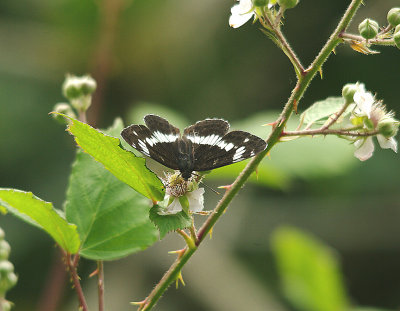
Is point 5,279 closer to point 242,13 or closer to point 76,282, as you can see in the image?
point 76,282

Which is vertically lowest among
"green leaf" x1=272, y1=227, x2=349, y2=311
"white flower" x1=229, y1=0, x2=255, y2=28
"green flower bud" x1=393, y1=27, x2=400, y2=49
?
"green leaf" x1=272, y1=227, x2=349, y2=311

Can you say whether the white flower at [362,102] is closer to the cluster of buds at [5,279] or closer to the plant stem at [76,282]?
the plant stem at [76,282]

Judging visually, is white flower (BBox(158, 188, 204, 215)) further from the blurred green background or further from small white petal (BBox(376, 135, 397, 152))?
the blurred green background

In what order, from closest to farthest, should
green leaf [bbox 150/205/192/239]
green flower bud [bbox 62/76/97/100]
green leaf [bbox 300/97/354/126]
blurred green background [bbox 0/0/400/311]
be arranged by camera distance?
1. green leaf [bbox 150/205/192/239]
2. green leaf [bbox 300/97/354/126]
3. green flower bud [bbox 62/76/97/100]
4. blurred green background [bbox 0/0/400/311]

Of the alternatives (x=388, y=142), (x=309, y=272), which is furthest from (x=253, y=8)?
(x=309, y=272)

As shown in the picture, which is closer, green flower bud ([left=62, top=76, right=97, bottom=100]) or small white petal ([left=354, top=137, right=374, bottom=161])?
small white petal ([left=354, top=137, right=374, bottom=161])

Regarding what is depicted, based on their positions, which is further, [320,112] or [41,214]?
[320,112]

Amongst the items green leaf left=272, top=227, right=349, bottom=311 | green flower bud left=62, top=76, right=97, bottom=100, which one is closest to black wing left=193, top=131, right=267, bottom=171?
green flower bud left=62, top=76, right=97, bottom=100

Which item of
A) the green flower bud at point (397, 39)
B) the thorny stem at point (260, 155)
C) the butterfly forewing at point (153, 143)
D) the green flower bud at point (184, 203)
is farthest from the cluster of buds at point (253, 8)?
the green flower bud at point (184, 203)
